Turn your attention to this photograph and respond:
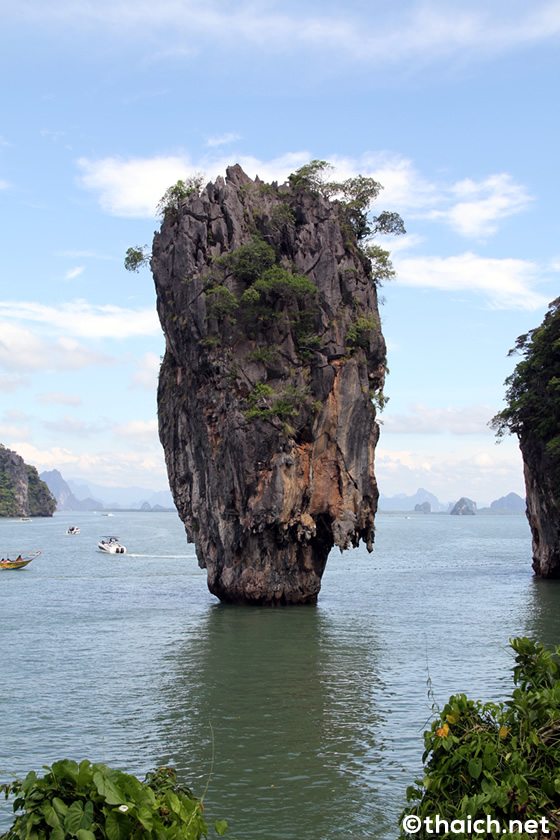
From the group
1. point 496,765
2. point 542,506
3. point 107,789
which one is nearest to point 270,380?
point 542,506

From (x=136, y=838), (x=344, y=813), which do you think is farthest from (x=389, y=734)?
(x=136, y=838)

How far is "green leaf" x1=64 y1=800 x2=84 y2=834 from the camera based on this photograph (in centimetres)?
564

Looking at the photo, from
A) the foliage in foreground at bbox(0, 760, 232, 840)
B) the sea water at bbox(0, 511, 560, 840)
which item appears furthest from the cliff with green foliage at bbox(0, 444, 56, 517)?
the foliage in foreground at bbox(0, 760, 232, 840)

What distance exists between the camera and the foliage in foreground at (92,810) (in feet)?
18.5

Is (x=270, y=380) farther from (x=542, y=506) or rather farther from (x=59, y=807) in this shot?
(x=59, y=807)

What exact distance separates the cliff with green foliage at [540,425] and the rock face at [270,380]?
13831mm

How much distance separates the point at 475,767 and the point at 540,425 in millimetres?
40277

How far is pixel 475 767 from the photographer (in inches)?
278

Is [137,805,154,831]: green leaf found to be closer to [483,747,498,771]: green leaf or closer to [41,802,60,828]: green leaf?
[41,802,60,828]: green leaf

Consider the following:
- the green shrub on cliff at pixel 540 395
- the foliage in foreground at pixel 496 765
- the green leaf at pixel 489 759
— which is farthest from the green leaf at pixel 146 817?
the green shrub on cliff at pixel 540 395

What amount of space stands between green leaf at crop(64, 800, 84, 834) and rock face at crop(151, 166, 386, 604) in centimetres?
2602

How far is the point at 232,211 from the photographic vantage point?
35.1 m

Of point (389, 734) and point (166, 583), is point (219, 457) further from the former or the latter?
point (389, 734)

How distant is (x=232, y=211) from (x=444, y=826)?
3121 cm
